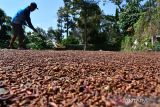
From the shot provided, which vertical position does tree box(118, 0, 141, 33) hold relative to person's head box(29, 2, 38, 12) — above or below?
above

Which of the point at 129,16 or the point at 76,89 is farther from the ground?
the point at 129,16

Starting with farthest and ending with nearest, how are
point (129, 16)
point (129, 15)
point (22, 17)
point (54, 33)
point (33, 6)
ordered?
point (54, 33) < point (129, 16) < point (129, 15) < point (22, 17) < point (33, 6)

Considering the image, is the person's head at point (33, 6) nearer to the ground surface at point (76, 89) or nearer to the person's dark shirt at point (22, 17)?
the person's dark shirt at point (22, 17)

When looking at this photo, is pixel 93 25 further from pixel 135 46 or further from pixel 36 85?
pixel 36 85

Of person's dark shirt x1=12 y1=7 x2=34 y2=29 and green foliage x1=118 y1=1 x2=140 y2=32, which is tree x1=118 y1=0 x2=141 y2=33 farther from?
person's dark shirt x1=12 y1=7 x2=34 y2=29

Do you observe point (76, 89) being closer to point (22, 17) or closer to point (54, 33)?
point (22, 17)

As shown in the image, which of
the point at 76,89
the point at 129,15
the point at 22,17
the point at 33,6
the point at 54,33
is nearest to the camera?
the point at 76,89

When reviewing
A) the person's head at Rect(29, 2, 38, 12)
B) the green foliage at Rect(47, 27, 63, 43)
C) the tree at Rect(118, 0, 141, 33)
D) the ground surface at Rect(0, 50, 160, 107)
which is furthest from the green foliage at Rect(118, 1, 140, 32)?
the ground surface at Rect(0, 50, 160, 107)

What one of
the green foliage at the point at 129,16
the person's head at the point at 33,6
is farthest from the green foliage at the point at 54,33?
the person's head at the point at 33,6

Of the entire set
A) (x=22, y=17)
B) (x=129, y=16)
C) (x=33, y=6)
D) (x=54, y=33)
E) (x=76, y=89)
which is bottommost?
(x=76, y=89)

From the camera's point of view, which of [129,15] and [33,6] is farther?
[129,15]

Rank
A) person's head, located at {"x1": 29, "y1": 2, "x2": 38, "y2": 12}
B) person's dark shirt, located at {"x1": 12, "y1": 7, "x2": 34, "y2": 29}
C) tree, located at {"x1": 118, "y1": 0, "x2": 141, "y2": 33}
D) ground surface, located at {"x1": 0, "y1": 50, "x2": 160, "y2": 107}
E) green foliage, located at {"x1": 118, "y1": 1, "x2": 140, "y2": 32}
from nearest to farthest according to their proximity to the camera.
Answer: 1. ground surface, located at {"x1": 0, "y1": 50, "x2": 160, "y2": 107}
2. person's head, located at {"x1": 29, "y1": 2, "x2": 38, "y2": 12}
3. person's dark shirt, located at {"x1": 12, "y1": 7, "x2": 34, "y2": 29}
4. tree, located at {"x1": 118, "y1": 0, "x2": 141, "y2": 33}
5. green foliage, located at {"x1": 118, "y1": 1, "x2": 140, "y2": 32}

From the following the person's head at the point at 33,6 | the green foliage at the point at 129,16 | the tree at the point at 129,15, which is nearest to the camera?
the person's head at the point at 33,6

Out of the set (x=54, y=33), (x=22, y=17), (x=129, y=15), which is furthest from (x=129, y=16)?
(x=54, y=33)
